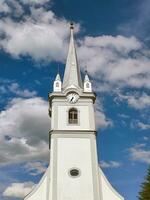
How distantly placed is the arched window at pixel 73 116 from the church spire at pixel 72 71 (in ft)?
10.1

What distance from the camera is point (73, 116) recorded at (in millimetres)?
33875

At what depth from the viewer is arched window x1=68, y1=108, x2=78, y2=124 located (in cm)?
3361

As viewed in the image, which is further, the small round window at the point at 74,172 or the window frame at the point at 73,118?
the window frame at the point at 73,118

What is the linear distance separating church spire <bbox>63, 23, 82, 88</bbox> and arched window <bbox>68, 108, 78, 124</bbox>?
121 inches

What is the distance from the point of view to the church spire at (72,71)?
36.7 meters

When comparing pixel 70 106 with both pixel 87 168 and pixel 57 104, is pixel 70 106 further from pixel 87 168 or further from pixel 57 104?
pixel 87 168

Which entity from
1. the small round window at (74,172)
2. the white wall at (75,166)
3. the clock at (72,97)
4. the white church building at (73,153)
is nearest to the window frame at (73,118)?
the white church building at (73,153)

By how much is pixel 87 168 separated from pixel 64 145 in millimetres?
2925

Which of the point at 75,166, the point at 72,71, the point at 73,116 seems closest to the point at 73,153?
the point at 75,166

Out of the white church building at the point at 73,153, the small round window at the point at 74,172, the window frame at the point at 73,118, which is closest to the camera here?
the white church building at the point at 73,153

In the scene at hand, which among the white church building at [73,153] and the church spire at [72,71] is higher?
the church spire at [72,71]

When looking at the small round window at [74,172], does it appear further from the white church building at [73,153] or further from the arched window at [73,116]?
the arched window at [73,116]

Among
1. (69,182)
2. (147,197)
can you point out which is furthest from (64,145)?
(147,197)

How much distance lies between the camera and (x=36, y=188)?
30859 mm
